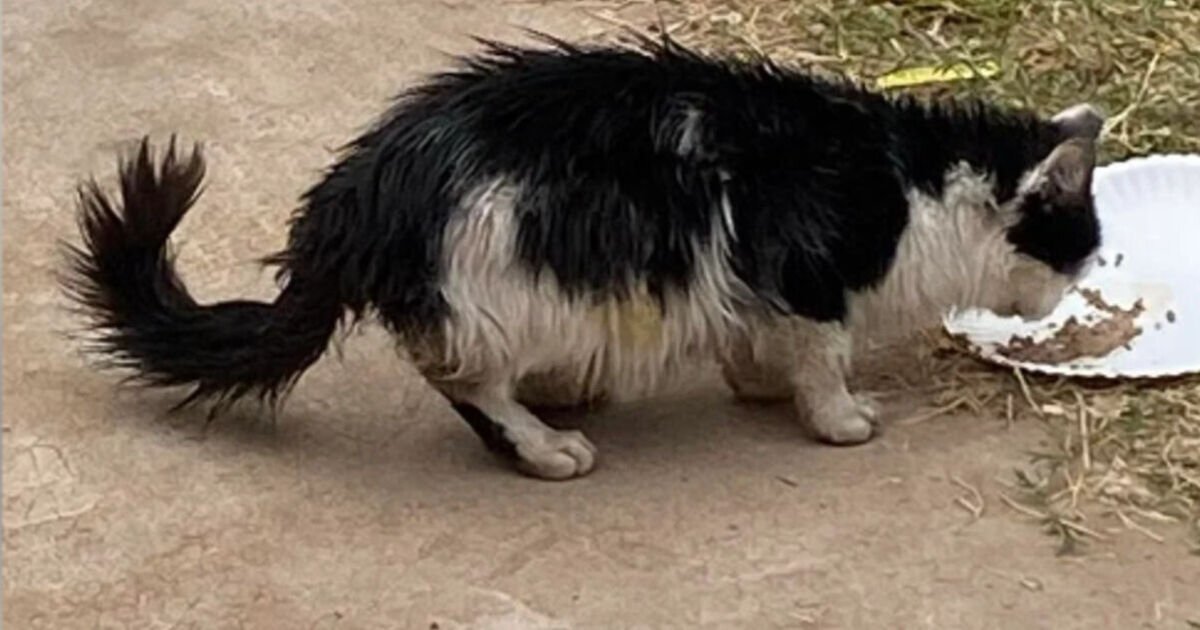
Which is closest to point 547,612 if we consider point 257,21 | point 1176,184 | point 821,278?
point 821,278

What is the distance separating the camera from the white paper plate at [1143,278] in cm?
384

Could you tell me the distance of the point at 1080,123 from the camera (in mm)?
3680

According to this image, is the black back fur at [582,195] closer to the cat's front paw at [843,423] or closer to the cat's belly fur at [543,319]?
the cat's belly fur at [543,319]

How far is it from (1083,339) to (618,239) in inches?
32.6

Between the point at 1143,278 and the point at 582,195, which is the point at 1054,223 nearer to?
the point at 1143,278

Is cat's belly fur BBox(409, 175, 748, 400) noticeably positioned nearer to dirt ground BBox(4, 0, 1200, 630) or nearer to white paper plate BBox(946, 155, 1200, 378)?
dirt ground BBox(4, 0, 1200, 630)

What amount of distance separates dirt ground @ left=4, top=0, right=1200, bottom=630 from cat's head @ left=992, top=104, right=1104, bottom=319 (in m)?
0.18

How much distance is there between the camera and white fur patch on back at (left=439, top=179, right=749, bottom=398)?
11.1 ft

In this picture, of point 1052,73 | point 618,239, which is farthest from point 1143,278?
point 618,239

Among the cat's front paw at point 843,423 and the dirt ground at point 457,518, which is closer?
the dirt ground at point 457,518

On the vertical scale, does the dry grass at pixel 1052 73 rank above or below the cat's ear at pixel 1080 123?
below

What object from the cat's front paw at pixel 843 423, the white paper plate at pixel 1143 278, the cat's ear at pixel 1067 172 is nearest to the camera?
the cat's ear at pixel 1067 172

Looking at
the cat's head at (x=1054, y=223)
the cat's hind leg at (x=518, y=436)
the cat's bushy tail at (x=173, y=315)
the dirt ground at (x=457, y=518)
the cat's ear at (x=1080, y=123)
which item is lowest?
the dirt ground at (x=457, y=518)

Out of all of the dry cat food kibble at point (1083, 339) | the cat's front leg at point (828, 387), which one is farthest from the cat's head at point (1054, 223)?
the cat's front leg at point (828, 387)
